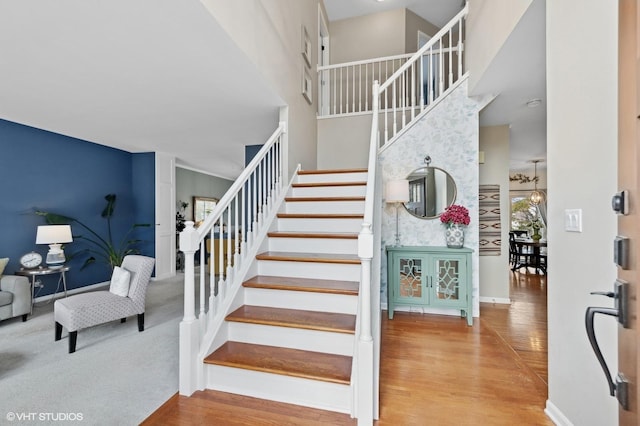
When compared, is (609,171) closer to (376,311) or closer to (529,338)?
(376,311)

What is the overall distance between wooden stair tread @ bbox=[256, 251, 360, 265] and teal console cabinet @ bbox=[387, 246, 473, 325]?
0.97 m

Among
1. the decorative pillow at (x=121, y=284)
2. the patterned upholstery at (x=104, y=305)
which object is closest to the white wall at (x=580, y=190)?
the patterned upholstery at (x=104, y=305)

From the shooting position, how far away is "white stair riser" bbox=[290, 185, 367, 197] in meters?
3.38

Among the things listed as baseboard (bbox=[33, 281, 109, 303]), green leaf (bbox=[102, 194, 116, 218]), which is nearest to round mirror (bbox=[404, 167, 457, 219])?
green leaf (bbox=[102, 194, 116, 218])

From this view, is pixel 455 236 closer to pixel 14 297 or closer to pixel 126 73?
pixel 126 73

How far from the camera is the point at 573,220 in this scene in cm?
146

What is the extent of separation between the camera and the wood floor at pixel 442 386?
1.65 meters

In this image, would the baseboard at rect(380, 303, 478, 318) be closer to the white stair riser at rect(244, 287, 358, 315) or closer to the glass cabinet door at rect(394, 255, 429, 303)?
the glass cabinet door at rect(394, 255, 429, 303)

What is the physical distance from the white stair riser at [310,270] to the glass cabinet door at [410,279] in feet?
3.75

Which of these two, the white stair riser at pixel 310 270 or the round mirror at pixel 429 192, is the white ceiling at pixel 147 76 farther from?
the white stair riser at pixel 310 270

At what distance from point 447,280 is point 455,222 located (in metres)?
0.68

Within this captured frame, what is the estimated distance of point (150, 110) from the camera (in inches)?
135

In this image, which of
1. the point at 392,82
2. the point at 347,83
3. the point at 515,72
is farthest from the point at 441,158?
the point at 347,83

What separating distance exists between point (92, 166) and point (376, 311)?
207 inches
